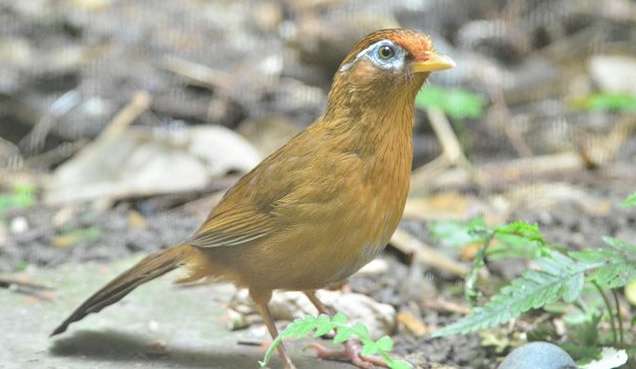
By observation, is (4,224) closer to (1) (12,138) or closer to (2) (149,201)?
(2) (149,201)

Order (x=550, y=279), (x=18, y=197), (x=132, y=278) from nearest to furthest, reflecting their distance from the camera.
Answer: (x=550, y=279), (x=132, y=278), (x=18, y=197)

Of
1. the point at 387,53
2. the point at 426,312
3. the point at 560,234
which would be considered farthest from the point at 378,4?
the point at 387,53

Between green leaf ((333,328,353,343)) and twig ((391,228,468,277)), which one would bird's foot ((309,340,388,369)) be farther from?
twig ((391,228,468,277))

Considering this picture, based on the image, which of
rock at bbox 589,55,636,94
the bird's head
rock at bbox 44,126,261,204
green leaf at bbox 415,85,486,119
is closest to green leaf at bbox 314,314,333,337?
the bird's head

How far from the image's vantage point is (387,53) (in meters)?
3.55

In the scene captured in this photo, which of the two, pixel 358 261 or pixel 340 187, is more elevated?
pixel 340 187

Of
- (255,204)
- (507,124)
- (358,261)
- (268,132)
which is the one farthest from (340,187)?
(507,124)

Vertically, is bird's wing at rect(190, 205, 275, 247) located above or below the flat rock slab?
above

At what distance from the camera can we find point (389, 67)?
11.6ft

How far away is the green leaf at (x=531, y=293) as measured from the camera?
11.0ft

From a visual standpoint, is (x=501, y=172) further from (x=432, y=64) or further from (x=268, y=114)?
(x=432, y=64)

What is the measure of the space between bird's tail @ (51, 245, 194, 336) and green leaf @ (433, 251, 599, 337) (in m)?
1.10

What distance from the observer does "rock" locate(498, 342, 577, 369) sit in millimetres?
3289

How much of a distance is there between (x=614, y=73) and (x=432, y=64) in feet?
16.2
